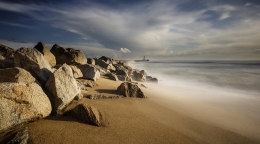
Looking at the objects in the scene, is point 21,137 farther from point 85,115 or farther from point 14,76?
point 14,76

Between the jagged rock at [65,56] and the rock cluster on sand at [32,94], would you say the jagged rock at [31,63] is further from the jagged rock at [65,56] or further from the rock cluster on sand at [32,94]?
the jagged rock at [65,56]

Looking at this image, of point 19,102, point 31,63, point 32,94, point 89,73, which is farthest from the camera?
point 89,73

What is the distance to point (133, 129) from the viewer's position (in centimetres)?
247

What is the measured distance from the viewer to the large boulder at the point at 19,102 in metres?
1.89

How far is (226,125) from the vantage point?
323cm

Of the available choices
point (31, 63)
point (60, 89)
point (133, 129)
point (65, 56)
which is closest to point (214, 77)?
point (65, 56)

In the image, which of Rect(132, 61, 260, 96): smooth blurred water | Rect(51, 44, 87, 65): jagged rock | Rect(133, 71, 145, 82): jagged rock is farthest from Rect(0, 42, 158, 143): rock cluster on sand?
Rect(132, 61, 260, 96): smooth blurred water

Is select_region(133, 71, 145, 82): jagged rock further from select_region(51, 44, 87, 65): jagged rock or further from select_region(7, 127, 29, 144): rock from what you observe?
select_region(7, 127, 29, 144): rock

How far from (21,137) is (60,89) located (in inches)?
41.6

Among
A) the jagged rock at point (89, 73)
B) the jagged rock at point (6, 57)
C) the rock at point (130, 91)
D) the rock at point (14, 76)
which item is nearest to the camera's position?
the rock at point (14, 76)

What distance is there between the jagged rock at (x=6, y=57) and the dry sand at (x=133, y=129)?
2331mm

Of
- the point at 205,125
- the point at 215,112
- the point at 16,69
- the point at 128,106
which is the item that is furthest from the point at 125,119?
the point at 215,112

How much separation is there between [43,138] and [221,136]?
3.21m

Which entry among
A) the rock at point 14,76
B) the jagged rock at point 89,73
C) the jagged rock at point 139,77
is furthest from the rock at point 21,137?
the jagged rock at point 139,77
